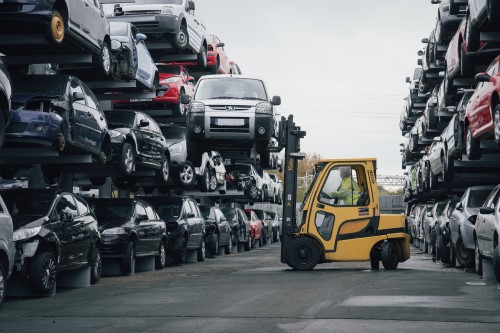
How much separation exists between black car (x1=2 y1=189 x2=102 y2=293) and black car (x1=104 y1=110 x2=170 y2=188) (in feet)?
14.0

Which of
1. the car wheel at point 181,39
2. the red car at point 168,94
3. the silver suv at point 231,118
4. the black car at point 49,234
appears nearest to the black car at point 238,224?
the red car at point 168,94

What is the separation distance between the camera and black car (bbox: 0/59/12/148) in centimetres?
1378

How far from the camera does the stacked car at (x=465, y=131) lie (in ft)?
54.1

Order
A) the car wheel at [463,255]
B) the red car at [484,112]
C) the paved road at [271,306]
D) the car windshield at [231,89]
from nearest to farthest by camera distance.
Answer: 1. the paved road at [271,306]
2. the red car at [484,112]
3. the car wheel at [463,255]
4. the car windshield at [231,89]

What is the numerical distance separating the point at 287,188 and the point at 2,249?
938 centimetres

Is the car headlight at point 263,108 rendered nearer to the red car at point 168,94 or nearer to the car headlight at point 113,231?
the car headlight at point 113,231

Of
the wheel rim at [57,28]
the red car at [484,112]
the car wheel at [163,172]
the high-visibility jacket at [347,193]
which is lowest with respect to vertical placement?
the high-visibility jacket at [347,193]

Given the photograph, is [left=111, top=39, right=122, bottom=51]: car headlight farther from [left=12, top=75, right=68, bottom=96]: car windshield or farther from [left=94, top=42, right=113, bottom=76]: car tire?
[left=12, top=75, right=68, bottom=96]: car windshield

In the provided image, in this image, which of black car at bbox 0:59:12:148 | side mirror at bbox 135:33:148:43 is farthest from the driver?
black car at bbox 0:59:12:148

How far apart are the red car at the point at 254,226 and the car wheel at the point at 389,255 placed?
20305mm

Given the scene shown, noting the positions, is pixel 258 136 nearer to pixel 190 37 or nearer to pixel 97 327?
pixel 190 37

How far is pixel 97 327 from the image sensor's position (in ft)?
33.1

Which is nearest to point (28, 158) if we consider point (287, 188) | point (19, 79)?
point (19, 79)

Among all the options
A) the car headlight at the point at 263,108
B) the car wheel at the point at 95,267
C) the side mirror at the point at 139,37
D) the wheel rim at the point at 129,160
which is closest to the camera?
the car wheel at the point at 95,267
